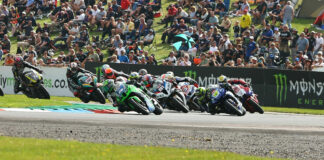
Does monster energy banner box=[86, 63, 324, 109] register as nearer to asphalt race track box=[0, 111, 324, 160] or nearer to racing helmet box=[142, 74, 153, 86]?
racing helmet box=[142, 74, 153, 86]

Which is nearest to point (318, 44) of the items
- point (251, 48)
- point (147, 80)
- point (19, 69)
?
point (251, 48)

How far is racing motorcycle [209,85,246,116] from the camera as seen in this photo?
19.3 m

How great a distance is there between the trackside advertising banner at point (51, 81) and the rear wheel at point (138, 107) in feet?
37.0

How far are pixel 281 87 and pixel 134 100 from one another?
29.9 ft

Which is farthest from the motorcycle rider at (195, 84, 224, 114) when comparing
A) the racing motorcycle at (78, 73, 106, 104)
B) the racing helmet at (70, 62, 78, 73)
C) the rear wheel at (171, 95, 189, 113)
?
the racing helmet at (70, 62, 78, 73)

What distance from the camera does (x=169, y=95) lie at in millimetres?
20328

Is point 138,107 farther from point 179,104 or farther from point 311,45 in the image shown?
point 311,45

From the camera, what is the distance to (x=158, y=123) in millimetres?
15258

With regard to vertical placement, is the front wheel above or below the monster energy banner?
below

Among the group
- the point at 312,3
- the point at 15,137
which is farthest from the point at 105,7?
the point at 15,137

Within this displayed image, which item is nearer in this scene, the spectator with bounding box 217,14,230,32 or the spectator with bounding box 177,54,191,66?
the spectator with bounding box 177,54,191,66

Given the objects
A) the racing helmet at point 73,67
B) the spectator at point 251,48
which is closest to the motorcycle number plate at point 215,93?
the racing helmet at point 73,67

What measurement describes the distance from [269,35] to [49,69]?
31.9 ft

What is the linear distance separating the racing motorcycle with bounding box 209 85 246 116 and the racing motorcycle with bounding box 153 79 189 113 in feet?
3.08
